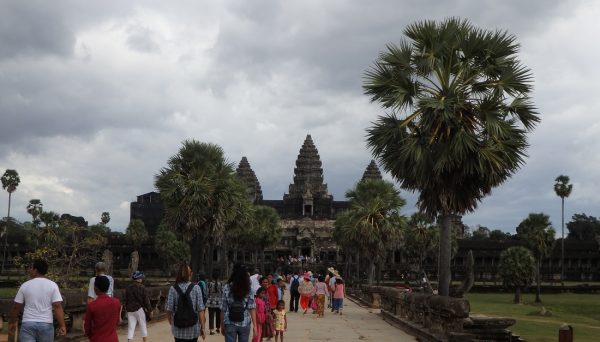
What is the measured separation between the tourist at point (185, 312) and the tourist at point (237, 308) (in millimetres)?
739

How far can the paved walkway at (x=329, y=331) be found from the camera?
54.7 feet

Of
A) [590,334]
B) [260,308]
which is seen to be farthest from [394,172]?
[590,334]

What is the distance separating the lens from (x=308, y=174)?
145 m

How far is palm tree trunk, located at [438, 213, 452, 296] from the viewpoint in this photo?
17.6 m

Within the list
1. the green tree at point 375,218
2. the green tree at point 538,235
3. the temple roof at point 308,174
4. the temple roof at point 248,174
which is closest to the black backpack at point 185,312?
the green tree at point 375,218

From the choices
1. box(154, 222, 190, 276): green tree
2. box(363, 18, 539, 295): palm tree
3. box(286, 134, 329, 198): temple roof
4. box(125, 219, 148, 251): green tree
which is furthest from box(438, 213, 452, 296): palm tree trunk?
box(286, 134, 329, 198): temple roof

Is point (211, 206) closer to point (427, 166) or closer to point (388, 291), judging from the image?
point (388, 291)

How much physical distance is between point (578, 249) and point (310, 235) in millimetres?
42094

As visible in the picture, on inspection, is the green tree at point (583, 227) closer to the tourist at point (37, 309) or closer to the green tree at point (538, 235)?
the green tree at point (538, 235)

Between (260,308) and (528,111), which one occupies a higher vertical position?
(528,111)

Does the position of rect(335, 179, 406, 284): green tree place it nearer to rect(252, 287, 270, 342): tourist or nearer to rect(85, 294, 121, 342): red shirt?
rect(252, 287, 270, 342): tourist

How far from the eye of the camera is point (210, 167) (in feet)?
108

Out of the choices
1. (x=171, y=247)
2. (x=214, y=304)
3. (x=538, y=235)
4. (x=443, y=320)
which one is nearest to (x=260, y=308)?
(x=443, y=320)

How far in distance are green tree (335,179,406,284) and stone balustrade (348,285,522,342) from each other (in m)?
18.5
